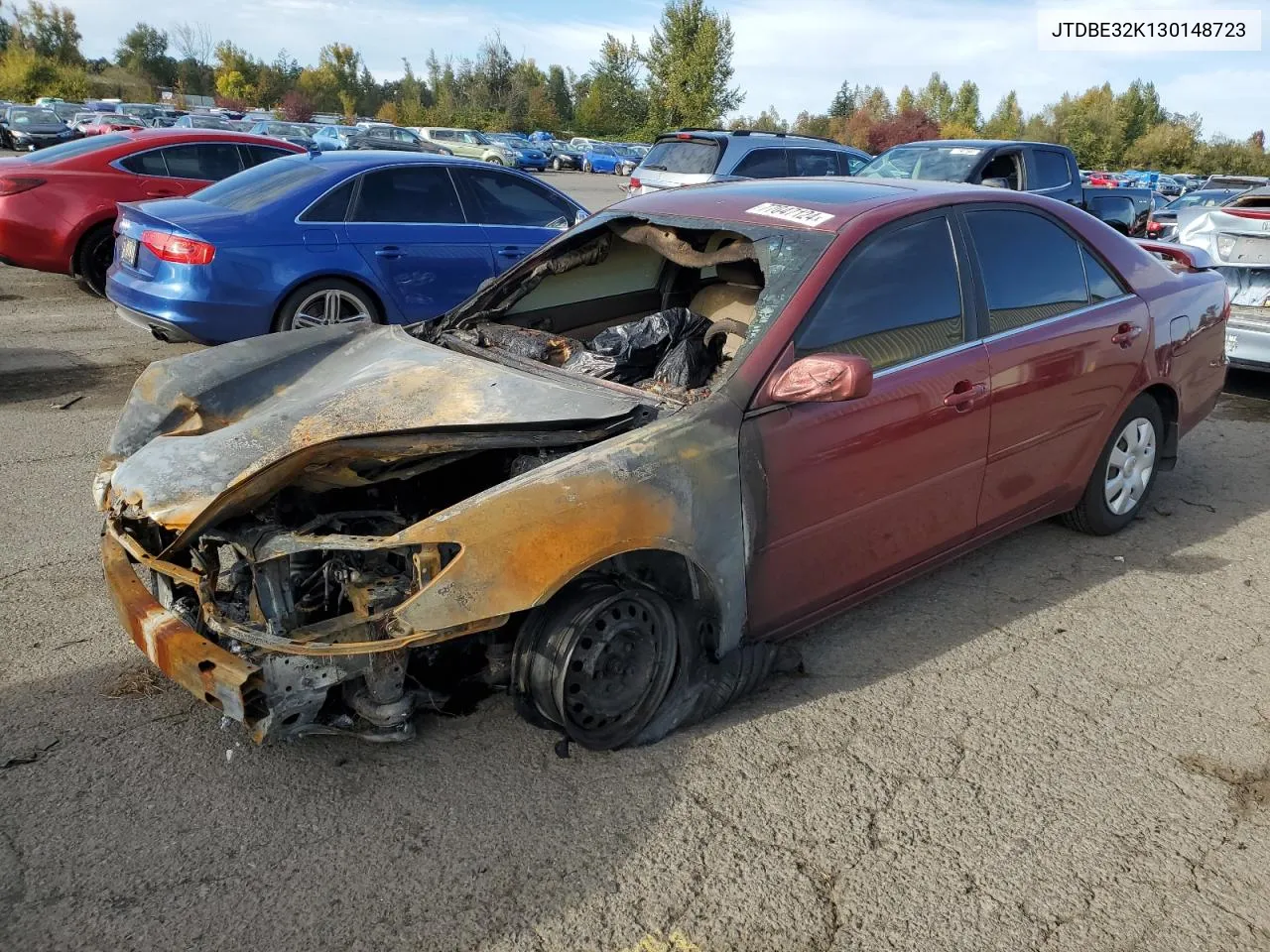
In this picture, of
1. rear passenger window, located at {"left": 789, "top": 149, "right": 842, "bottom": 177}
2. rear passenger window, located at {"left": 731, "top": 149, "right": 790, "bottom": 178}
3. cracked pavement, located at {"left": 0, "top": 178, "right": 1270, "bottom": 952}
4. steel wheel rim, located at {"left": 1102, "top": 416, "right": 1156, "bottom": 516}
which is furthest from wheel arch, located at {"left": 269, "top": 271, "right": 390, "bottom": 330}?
rear passenger window, located at {"left": 789, "top": 149, "right": 842, "bottom": 177}

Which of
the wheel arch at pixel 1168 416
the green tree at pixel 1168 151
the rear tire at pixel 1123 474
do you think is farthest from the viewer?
the green tree at pixel 1168 151

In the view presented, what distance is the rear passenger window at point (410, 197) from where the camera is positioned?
713cm

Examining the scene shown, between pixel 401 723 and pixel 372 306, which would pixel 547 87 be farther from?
pixel 401 723

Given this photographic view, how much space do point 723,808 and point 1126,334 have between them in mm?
2922

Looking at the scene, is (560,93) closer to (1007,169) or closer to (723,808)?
(1007,169)

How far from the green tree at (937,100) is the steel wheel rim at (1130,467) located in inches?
3441

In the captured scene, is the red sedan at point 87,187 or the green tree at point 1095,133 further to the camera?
the green tree at point 1095,133

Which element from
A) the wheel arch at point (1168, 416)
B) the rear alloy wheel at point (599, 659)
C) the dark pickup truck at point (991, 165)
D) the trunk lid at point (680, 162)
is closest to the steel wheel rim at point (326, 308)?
the rear alloy wheel at point (599, 659)

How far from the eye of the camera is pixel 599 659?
2848mm

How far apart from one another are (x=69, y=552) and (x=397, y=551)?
239 centimetres

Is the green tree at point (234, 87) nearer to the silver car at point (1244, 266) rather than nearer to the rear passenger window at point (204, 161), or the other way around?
the rear passenger window at point (204, 161)

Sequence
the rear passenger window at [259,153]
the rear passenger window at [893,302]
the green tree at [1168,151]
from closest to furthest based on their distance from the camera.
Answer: the rear passenger window at [893,302], the rear passenger window at [259,153], the green tree at [1168,151]

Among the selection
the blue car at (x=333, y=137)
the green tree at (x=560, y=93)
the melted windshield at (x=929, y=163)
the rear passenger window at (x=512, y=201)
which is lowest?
the rear passenger window at (x=512, y=201)

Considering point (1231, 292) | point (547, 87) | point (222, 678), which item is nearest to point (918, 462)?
point (222, 678)
